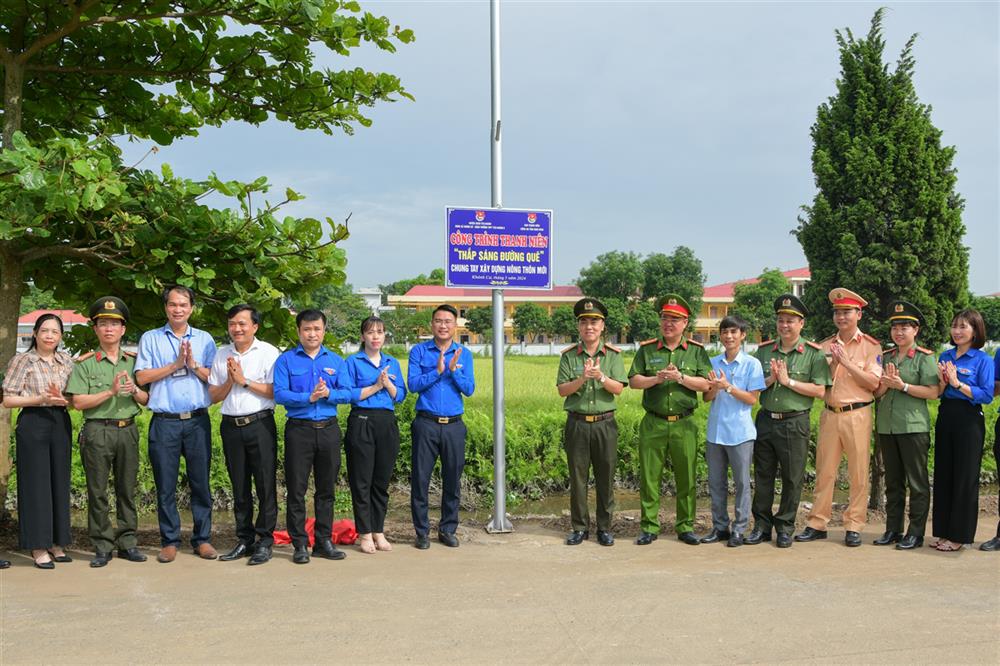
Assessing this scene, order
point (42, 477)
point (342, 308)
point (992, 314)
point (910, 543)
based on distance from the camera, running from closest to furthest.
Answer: point (42, 477), point (910, 543), point (992, 314), point (342, 308)

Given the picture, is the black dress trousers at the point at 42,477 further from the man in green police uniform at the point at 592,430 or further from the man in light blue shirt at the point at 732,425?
the man in light blue shirt at the point at 732,425

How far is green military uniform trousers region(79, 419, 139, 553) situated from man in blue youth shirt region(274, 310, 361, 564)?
3.42 ft

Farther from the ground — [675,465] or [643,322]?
[675,465]

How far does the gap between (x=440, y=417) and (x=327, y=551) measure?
4.02 ft

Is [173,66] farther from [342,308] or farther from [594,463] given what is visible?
[342,308]

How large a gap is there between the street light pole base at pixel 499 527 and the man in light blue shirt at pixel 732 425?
1539 mm

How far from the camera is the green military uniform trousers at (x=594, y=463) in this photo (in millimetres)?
5852

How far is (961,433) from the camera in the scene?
18.2 ft

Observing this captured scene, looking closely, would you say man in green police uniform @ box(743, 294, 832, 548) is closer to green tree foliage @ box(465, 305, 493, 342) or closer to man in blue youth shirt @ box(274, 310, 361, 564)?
man in blue youth shirt @ box(274, 310, 361, 564)

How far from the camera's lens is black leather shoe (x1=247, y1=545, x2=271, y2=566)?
5195mm

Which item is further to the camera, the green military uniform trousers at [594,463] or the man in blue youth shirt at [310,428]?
the green military uniform trousers at [594,463]

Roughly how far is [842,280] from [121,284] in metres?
13.6

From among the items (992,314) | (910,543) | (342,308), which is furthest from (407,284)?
(910,543)


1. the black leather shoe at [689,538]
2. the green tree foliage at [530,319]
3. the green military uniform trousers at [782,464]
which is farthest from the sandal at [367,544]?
the green tree foliage at [530,319]
